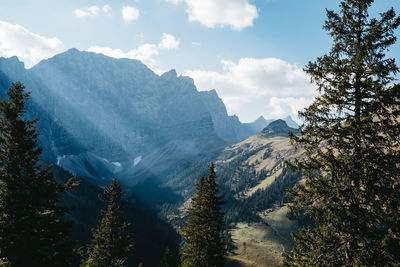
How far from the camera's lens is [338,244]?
35.1 feet

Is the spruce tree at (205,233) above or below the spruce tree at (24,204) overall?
below

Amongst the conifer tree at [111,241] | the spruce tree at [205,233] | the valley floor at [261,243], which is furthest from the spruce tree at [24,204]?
the valley floor at [261,243]

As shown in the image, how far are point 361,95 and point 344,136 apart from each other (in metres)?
2.07

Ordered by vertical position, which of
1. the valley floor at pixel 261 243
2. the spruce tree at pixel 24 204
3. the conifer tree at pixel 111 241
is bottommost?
the valley floor at pixel 261 243

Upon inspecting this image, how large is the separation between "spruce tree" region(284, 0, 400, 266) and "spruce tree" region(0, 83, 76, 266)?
13.2 m

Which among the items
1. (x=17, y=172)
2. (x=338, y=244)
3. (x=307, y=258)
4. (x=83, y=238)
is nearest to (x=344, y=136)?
(x=338, y=244)

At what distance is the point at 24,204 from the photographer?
1449cm

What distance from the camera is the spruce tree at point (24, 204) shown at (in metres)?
13.8

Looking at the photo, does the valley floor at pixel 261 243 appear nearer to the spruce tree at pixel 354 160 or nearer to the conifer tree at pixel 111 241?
the conifer tree at pixel 111 241

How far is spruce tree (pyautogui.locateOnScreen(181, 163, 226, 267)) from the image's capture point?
25719 millimetres

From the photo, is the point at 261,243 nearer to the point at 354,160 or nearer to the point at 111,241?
the point at 111,241

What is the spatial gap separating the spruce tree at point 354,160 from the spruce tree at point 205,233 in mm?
15092

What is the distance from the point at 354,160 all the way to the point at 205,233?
1897 cm

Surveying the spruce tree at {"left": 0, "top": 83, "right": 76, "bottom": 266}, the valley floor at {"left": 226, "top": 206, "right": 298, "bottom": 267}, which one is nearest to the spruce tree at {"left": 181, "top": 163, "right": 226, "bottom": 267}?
the spruce tree at {"left": 0, "top": 83, "right": 76, "bottom": 266}
